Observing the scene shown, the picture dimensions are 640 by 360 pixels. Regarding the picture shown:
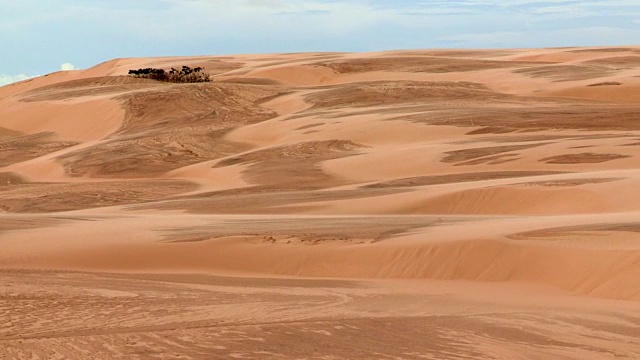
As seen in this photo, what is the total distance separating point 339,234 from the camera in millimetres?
9711

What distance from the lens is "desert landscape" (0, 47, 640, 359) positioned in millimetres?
5977

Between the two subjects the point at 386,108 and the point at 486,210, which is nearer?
the point at 486,210

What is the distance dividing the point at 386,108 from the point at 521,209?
14534 mm

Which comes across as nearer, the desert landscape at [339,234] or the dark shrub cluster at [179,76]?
the desert landscape at [339,234]

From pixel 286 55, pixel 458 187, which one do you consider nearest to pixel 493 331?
pixel 458 187

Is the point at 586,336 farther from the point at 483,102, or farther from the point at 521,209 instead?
the point at 483,102

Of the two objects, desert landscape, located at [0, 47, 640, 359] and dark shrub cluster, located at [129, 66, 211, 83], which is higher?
dark shrub cluster, located at [129, 66, 211, 83]

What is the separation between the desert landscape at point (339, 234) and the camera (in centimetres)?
598

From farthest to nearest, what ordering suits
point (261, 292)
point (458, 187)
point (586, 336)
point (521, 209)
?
point (458, 187) < point (521, 209) < point (261, 292) < point (586, 336)

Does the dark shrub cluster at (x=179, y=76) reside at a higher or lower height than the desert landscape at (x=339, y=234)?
higher

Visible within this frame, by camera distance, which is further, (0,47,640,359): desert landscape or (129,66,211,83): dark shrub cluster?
(129,66,211,83): dark shrub cluster

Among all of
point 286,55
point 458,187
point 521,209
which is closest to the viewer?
point 521,209

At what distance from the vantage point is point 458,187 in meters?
13.5

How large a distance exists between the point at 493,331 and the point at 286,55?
5147cm
